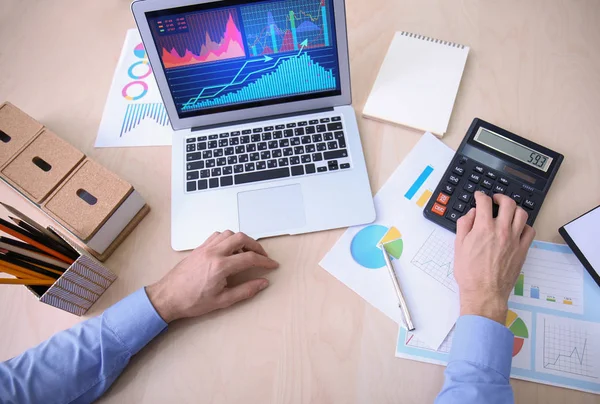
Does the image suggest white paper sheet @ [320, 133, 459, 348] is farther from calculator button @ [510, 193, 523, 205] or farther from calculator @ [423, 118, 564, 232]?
calculator button @ [510, 193, 523, 205]

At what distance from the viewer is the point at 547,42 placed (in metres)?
0.98

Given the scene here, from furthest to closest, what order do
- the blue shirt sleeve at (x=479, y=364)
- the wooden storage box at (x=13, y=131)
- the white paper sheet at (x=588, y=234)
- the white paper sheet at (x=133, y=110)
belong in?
the white paper sheet at (x=133, y=110)
the wooden storage box at (x=13, y=131)
the white paper sheet at (x=588, y=234)
the blue shirt sleeve at (x=479, y=364)

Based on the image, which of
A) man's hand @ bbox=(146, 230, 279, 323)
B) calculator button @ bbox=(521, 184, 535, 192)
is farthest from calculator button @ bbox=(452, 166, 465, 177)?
man's hand @ bbox=(146, 230, 279, 323)

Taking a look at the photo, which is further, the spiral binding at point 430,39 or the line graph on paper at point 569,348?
the spiral binding at point 430,39

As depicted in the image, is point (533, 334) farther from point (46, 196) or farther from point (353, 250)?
point (46, 196)

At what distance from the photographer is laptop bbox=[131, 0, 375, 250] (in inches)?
30.9

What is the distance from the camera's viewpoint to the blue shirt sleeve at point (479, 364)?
643mm

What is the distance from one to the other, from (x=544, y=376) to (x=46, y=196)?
0.89 m

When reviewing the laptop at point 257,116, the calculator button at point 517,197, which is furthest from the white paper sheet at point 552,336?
the laptop at point 257,116

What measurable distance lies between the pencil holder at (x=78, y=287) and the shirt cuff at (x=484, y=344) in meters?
0.60

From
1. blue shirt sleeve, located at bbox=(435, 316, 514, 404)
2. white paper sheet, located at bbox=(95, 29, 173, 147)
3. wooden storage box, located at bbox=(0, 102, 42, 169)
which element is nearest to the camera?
blue shirt sleeve, located at bbox=(435, 316, 514, 404)

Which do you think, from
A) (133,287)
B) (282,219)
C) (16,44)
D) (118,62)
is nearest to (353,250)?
(282,219)

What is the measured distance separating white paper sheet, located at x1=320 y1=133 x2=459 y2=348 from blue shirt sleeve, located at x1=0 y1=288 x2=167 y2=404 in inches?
13.0

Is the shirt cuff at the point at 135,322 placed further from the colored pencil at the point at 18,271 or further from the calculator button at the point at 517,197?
the calculator button at the point at 517,197
